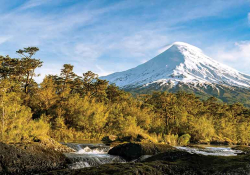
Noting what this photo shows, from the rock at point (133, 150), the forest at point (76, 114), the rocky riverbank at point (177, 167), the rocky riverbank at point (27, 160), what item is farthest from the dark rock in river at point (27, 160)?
the forest at point (76, 114)

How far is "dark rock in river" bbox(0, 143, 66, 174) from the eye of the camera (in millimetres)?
9423

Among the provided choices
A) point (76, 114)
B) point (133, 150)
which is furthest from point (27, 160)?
point (76, 114)

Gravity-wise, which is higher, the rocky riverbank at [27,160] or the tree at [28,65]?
the tree at [28,65]

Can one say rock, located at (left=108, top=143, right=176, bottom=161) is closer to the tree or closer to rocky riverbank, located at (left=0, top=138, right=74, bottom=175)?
rocky riverbank, located at (left=0, top=138, right=74, bottom=175)

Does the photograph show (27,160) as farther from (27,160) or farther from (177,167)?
(177,167)

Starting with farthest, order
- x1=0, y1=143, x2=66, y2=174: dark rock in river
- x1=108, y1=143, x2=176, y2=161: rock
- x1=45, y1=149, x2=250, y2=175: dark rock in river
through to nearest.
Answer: x1=108, y1=143, x2=176, y2=161: rock, x1=0, y1=143, x2=66, y2=174: dark rock in river, x1=45, y1=149, x2=250, y2=175: dark rock in river

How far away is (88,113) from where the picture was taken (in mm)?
35875

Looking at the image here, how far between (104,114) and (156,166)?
30728 mm

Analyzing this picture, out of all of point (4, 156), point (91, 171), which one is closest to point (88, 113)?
point (4, 156)

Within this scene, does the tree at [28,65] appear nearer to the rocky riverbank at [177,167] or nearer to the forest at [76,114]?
the forest at [76,114]

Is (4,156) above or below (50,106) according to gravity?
below

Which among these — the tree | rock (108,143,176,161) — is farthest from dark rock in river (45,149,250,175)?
the tree

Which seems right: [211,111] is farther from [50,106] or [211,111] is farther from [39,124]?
[39,124]

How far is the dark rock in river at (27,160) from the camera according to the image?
9.42 m
